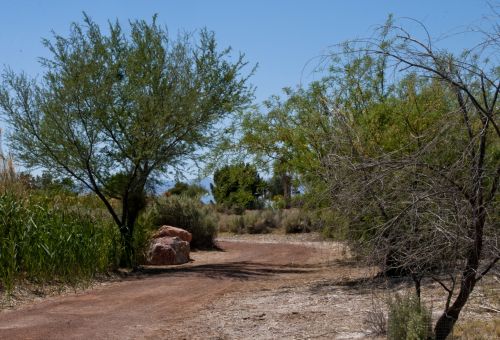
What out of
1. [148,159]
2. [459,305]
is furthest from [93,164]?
[459,305]

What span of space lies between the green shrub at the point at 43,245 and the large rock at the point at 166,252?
4.12 meters

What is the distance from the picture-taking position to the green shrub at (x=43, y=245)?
512 inches

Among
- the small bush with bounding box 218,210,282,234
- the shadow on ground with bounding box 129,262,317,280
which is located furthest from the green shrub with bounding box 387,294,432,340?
the small bush with bounding box 218,210,282,234

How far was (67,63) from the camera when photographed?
1762 cm

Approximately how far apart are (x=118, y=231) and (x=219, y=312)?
8.00 meters

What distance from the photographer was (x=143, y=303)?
11820 millimetres

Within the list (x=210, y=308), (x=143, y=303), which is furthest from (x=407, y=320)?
(x=143, y=303)

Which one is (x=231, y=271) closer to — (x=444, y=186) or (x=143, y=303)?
(x=143, y=303)

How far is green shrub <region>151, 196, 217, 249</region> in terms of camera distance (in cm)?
2723

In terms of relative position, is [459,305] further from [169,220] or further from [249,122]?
[169,220]

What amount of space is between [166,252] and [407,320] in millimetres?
13907

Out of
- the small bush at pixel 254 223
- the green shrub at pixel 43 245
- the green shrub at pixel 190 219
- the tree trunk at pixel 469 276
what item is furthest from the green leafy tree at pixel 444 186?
the small bush at pixel 254 223

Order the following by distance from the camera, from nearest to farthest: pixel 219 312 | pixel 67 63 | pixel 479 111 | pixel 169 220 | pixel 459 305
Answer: pixel 479 111, pixel 459 305, pixel 219 312, pixel 67 63, pixel 169 220

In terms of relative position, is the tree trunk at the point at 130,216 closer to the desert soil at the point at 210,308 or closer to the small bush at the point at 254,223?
the desert soil at the point at 210,308
